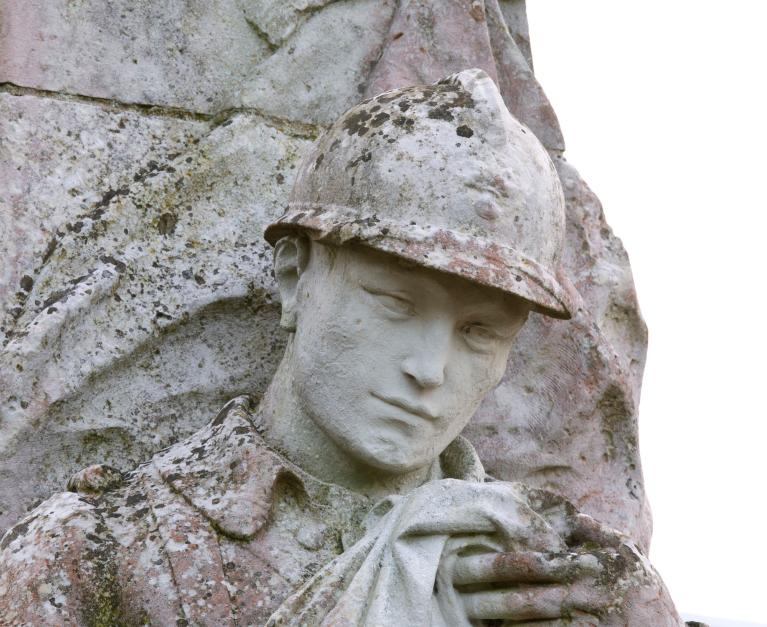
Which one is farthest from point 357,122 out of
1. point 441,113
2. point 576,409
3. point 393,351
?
point 576,409

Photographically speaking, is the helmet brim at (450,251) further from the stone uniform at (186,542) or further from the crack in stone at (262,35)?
the crack in stone at (262,35)

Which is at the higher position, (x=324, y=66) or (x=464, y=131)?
(x=324, y=66)

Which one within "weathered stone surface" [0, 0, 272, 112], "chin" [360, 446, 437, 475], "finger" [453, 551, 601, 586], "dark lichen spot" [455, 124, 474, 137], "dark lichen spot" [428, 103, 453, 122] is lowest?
"finger" [453, 551, 601, 586]

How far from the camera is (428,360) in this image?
3.56 m

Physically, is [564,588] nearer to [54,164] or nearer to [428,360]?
[428,360]

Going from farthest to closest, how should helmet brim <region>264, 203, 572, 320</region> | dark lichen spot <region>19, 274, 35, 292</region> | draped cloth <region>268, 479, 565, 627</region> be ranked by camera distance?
dark lichen spot <region>19, 274, 35, 292</region> → helmet brim <region>264, 203, 572, 320</region> → draped cloth <region>268, 479, 565, 627</region>

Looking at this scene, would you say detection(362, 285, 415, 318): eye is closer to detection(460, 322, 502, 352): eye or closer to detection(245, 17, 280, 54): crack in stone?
detection(460, 322, 502, 352): eye

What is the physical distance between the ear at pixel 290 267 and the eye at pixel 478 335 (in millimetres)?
411

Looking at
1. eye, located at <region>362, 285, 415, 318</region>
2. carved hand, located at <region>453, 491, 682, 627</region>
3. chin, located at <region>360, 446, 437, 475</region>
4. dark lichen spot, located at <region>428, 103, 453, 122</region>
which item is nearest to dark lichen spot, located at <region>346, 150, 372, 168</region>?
dark lichen spot, located at <region>428, 103, 453, 122</region>

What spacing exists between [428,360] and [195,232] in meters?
0.99

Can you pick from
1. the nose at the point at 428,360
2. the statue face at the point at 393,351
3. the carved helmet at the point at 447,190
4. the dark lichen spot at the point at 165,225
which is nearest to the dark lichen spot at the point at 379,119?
the carved helmet at the point at 447,190

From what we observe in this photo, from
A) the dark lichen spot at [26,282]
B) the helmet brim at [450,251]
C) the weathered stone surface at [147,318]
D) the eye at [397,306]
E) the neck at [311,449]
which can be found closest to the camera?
the helmet brim at [450,251]

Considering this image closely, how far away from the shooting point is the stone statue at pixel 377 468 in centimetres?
340

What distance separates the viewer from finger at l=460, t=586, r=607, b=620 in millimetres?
3352
